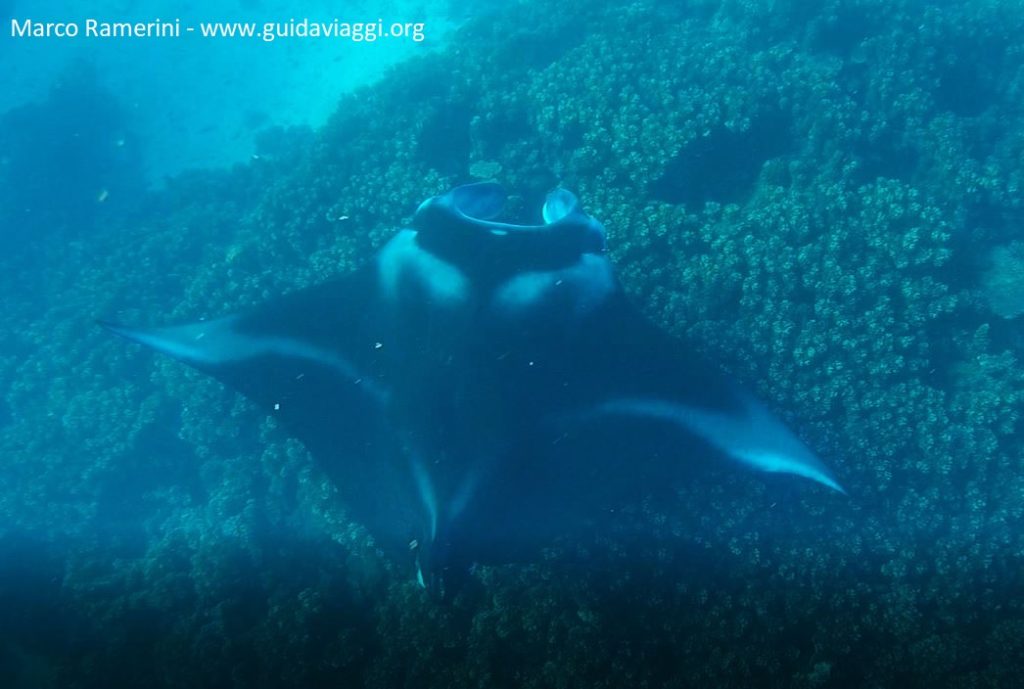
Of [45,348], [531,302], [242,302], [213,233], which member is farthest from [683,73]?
[45,348]

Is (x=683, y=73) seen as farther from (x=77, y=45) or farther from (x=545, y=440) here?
(x=77, y=45)

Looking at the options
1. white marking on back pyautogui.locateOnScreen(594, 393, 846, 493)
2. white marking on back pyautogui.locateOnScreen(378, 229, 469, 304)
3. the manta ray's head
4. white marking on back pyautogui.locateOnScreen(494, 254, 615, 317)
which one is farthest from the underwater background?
white marking on back pyautogui.locateOnScreen(378, 229, 469, 304)

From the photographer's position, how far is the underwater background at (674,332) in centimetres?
466

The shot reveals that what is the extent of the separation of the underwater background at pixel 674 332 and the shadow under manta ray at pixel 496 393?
0.52 meters

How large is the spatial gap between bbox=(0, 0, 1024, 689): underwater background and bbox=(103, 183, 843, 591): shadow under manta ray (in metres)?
0.52

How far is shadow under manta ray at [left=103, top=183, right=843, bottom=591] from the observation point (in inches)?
141

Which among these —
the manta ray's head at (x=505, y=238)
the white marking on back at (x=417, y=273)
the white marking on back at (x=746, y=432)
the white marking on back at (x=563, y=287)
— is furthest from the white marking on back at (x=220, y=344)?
the white marking on back at (x=746, y=432)

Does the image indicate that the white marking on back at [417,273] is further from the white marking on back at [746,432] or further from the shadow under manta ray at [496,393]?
the white marking on back at [746,432]

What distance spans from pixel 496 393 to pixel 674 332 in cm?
256

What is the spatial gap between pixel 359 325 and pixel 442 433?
1201 millimetres

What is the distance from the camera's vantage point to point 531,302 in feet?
12.2

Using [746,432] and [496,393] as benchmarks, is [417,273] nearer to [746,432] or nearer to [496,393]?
[496,393]

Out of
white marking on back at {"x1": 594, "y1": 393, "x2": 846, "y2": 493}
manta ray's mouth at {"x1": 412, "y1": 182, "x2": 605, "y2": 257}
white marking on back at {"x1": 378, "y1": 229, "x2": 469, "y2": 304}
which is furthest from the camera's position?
white marking on back at {"x1": 378, "y1": 229, "x2": 469, "y2": 304}

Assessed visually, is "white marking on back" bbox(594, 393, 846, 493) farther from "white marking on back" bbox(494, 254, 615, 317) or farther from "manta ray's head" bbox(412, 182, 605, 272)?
"manta ray's head" bbox(412, 182, 605, 272)
